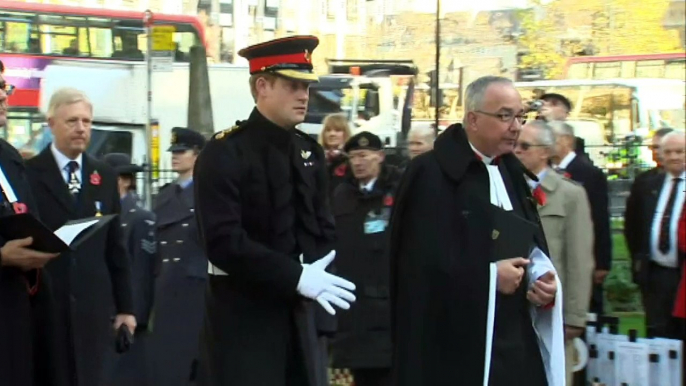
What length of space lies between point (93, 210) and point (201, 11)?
16.1 meters

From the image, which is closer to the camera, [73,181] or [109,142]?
[73,181]

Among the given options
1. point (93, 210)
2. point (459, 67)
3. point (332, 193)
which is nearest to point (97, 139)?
point (459, 67)

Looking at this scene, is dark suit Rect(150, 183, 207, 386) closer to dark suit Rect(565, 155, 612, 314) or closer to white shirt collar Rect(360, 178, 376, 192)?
white shirt collar Rect(360, 178, 376, 192)

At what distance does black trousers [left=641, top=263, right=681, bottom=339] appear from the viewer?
27.8ft

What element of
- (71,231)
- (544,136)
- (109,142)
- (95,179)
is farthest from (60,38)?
(71,231)

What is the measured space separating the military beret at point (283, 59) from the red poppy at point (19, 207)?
1091 millimetres

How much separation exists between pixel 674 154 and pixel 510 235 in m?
4.01

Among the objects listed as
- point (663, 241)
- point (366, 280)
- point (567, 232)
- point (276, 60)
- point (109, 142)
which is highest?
point (276, 60)

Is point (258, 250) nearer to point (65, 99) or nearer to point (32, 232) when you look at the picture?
point (32, 232)

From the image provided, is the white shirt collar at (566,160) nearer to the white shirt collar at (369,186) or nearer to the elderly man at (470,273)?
the white shirt collar at (369,186)

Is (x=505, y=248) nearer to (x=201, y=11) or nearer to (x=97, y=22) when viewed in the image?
(x=201, y=11)

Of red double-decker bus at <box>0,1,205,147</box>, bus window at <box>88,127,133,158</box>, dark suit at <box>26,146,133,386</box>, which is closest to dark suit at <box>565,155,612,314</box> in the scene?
dark suit at <box>26,146,133,386</box>

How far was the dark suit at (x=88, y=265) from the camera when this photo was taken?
6551 millimetres

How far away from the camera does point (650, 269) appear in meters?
8.70
